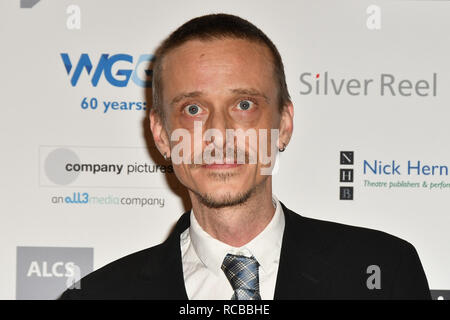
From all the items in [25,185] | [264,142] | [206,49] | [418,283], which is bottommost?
[418,283]

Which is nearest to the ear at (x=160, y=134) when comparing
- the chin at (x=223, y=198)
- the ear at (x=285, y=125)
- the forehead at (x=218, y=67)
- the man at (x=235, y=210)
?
the man at (x=235, y=210)

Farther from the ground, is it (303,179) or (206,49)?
(206,49)

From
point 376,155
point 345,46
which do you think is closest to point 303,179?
point 376,155

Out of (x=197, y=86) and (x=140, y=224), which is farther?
(x=140, y=224)

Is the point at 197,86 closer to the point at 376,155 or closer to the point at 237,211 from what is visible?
the point at 237,211

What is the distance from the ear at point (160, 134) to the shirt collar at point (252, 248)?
285 millimetres

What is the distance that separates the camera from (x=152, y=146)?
231 centimetres

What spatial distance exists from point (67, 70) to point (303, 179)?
1.06 meters

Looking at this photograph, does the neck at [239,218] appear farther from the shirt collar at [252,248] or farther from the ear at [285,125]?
the ear at [285,125]

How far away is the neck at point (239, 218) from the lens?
1.74 meters

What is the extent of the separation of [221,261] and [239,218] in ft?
0.47

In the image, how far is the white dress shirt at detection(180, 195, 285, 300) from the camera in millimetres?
1729

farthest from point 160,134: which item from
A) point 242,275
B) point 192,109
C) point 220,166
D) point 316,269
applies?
point 316,269

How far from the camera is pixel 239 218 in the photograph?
175cm
